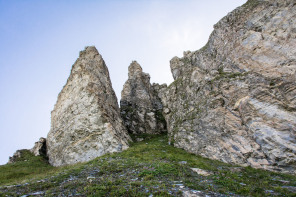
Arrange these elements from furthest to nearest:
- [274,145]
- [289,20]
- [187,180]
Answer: [289,20], [274,145], [187,180]

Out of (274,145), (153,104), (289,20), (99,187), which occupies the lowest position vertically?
(274,145)

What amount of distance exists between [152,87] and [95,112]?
100ft

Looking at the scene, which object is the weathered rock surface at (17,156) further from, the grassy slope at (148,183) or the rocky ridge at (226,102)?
the grassy slope at (148,183)

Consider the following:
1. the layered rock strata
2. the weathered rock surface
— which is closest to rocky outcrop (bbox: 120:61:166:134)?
the layered rock strata

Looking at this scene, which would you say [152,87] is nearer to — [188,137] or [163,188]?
[188,137]

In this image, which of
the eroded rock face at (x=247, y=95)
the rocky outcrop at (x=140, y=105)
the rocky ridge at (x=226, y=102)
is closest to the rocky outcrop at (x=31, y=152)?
the rocky ridge at (x=226, y=102)

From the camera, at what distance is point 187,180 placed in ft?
42.8

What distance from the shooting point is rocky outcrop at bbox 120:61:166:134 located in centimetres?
4606

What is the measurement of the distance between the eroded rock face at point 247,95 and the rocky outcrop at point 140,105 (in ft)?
38.5

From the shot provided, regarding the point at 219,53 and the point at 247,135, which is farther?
the point at 219,53

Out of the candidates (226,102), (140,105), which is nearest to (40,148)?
(140,105)

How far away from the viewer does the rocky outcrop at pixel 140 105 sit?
46062mm

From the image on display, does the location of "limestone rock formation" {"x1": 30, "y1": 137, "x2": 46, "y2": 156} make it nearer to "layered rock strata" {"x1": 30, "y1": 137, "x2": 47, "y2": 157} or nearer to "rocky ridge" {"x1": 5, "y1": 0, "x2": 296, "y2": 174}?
"layered rock strata" {"x1": 30, "y1": 137, "x2": 47, "y2": 157}

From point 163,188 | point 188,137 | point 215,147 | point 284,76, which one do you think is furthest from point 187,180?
point 284,76
